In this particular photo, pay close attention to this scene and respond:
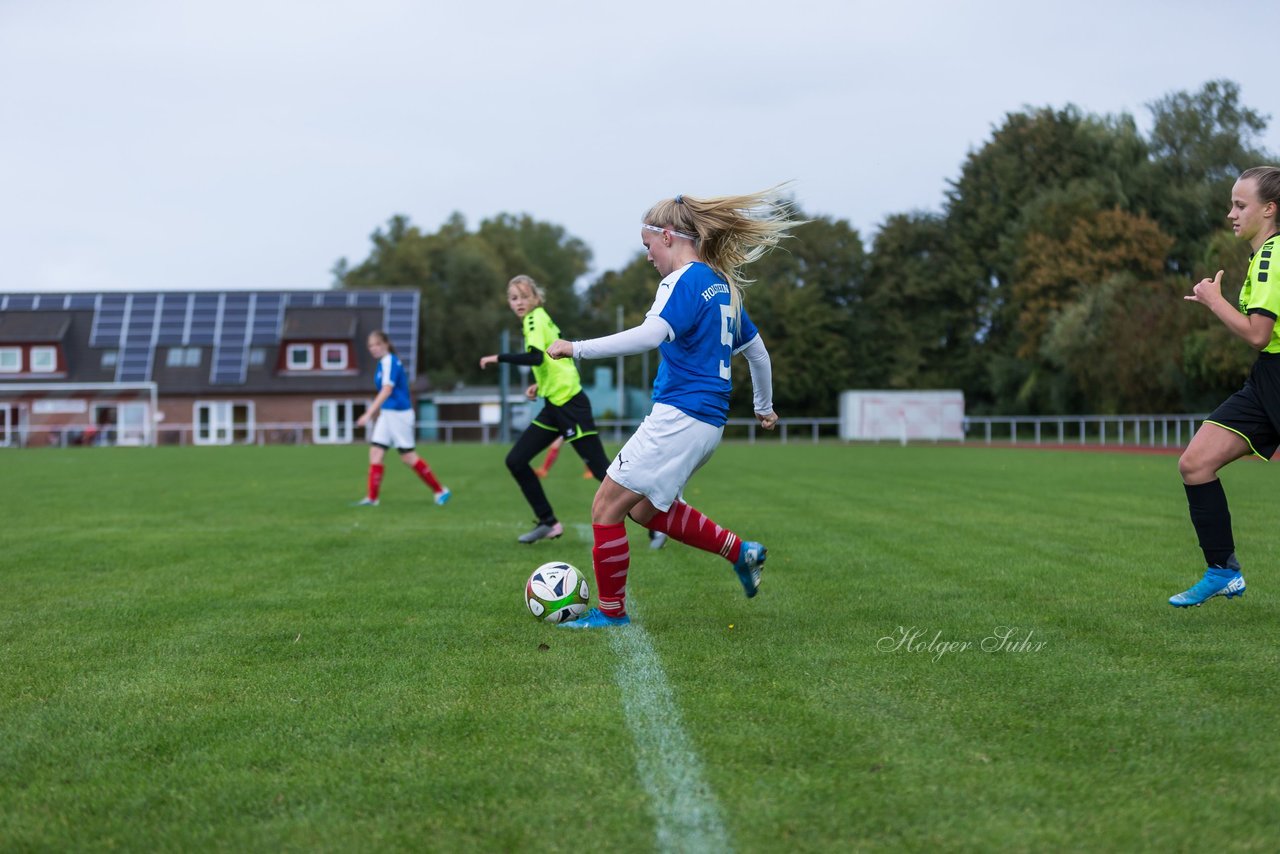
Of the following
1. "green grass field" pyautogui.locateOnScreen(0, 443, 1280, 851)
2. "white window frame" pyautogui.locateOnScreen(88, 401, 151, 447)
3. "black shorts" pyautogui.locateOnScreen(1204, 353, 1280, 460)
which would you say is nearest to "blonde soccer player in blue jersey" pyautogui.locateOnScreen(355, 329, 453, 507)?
"green grass field" pyautogui.locateOnScreen(0, 443, 1280, 851)

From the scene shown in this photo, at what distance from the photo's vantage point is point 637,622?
543 cm

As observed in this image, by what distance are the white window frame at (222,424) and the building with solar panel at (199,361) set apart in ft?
0.18

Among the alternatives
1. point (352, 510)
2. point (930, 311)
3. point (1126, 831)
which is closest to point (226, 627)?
point (1126, 831)

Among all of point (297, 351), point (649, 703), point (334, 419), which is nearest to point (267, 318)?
point (297, 351)

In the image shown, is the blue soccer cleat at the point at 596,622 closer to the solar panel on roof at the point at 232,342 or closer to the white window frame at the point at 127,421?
the white window frame at the point at 127,421

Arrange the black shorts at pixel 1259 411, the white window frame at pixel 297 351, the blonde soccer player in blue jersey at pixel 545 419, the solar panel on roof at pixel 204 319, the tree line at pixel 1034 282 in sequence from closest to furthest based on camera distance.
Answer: the black shorts at pixel 1259 411 → the blonde soccer player in blue jersey at pixel 545 419 → the tree line at pixel 1034 282 → the white window frame at pixel 297 351 → the solar panel on roof at pixel 204 319

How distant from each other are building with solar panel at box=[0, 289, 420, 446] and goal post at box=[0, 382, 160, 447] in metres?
0.06

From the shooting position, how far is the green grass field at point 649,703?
275 cm

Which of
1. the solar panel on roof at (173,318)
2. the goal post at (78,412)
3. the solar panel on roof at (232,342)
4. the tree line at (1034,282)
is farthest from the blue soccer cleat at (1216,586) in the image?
the solar panel on roof at (173,318)

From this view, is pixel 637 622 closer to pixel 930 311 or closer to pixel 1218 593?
pixel 1218 593

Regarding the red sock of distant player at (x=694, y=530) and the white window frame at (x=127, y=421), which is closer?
the red sock of distant player at (x=694, y=530)

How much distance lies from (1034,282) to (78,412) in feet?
134

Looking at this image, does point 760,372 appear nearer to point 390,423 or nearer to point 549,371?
point 549,371

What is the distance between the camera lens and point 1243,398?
16.9ft
